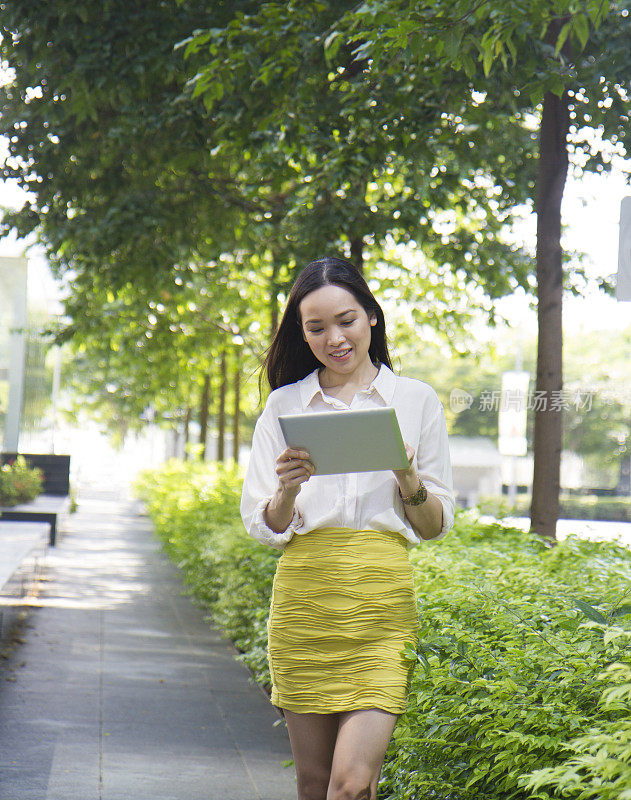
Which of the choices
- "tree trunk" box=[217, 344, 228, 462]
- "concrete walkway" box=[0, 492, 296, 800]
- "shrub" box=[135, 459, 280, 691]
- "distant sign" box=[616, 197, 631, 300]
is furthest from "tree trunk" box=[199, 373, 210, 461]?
"distant sign" box=[616, 197, 631, 300]

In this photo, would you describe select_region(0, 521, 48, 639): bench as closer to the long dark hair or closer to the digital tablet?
the long dark hair

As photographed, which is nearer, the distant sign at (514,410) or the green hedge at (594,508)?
the distant sign at (514,410)

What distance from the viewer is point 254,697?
274 inches

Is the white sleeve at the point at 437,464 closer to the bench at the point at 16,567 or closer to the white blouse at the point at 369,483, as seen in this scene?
the white blouse at the point at 369,483

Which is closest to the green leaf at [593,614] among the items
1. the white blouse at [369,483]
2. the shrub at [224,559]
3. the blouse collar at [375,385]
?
the white blouse at [369,483]

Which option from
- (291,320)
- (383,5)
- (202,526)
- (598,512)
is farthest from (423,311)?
(598,512)

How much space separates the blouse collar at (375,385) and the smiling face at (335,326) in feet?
0.31

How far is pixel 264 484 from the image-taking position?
2.97 metres

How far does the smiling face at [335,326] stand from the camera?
2926mm

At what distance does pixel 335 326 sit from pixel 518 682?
3.80 ft

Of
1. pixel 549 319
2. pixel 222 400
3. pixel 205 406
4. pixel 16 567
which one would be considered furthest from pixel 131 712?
pixel 205 406

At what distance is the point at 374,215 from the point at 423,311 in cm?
529

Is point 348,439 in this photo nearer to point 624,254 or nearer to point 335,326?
point 335,326

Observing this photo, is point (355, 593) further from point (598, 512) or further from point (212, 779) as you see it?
point (598, 512)
